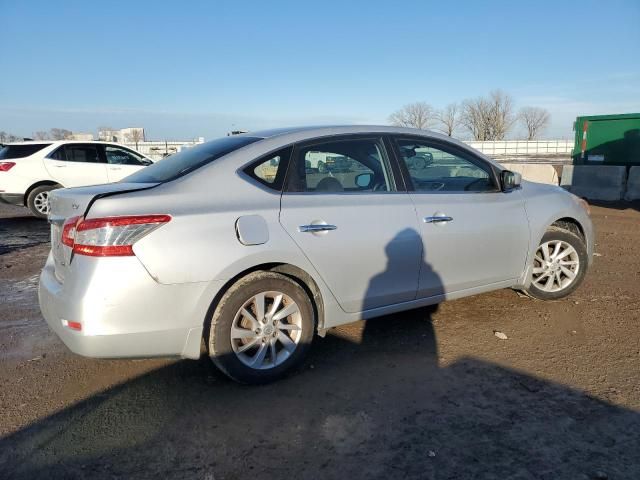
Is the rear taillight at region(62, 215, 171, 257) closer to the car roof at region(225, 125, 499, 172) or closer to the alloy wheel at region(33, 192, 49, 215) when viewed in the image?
the car roof at region(225, 125, 499, 172)

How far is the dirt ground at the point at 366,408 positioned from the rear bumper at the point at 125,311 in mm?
419

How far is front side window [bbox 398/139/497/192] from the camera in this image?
379 cm

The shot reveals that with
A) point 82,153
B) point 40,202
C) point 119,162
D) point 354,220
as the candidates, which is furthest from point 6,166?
point 354,220

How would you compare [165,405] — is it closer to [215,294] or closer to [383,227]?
[215,294]

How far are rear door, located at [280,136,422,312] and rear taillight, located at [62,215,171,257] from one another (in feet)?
2.78

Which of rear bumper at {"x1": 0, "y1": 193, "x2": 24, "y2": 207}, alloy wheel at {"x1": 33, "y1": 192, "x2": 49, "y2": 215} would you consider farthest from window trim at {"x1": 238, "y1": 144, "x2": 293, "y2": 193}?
rear bumper at {"x1": 0, "y1": 193, "x2": 24, "y2": 207}

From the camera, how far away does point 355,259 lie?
3344mm

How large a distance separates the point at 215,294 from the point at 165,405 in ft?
2.49

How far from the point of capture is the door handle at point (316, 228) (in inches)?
124

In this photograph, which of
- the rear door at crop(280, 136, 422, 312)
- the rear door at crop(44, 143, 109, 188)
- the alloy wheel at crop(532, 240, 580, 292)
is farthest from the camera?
the rear door at crop(44, 143, 109, 188)

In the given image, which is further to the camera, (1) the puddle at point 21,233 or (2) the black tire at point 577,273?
(1) the puddle at point 21,233

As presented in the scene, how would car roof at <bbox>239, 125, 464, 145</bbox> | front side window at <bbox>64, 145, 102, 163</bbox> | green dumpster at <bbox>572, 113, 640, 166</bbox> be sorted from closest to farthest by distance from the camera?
car roof at <bbox>239, 125, 464, 145</bbox> → front side window at <bbox>64, 145, 102, 163</bbox> → green dumpster at <bbox>572, 113, 640, 166</bbox>

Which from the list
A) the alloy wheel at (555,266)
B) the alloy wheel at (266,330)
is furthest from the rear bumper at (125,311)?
the alloy wheel at (555,266)

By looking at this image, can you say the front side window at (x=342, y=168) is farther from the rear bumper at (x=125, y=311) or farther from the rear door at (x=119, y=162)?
the rear door at (x=119, y=162)
